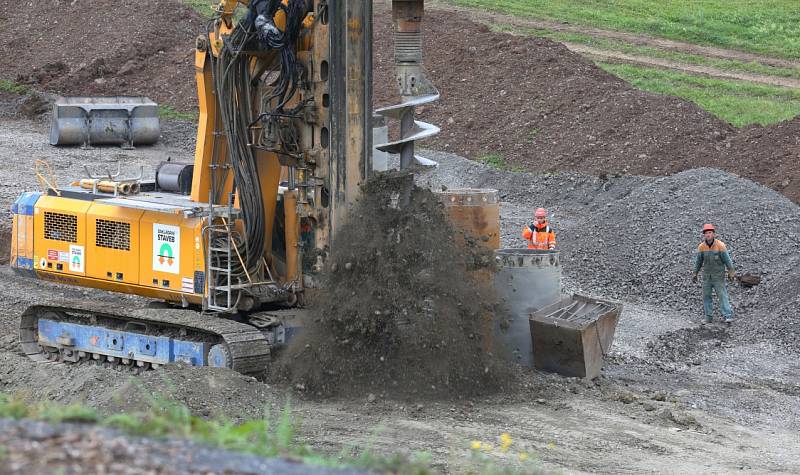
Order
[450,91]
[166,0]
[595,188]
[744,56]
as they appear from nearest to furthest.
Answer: [595,188]
[450,91]
[744,56]
[166,0]

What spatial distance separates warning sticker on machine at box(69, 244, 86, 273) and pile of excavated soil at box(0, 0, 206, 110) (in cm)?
1838

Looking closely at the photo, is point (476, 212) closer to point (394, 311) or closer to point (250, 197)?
point (394, 311)

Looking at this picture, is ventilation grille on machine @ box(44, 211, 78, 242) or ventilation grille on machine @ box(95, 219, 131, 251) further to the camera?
ventilation grille on machine @ box(44, 211, 78, 242)

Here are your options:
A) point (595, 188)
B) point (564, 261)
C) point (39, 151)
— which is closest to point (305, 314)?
point (564, 261)

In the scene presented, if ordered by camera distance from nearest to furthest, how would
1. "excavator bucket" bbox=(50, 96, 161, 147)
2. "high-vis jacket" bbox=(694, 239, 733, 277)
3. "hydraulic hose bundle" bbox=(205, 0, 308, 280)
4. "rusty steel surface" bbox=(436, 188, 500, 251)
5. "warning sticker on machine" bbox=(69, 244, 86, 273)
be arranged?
"hydraulic hose bundle" bbox=(205, 0, 308, 280) → "rusty steel surface" bbox=(436, 188, 500, 251) → "warning sticker on machine" bbox=(69, 244, 86, 273) → "high-vis jacket" bbox=(694, 239, 733, 277) → "excavator bucket" bbox=(50, 96, 161, 147)

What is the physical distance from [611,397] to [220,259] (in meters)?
Result: 4.12

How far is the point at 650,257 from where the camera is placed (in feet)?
62.6

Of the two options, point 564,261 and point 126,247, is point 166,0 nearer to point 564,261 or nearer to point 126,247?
point 564,261

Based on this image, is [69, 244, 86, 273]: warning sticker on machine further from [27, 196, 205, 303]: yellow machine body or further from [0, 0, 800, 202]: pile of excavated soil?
[0, 0, 800, 202]: pile of excavated soil

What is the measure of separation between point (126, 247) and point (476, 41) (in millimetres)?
19908

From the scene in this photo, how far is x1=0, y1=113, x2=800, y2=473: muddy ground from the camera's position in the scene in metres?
10.6

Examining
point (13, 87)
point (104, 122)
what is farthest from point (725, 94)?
point (13, 87)

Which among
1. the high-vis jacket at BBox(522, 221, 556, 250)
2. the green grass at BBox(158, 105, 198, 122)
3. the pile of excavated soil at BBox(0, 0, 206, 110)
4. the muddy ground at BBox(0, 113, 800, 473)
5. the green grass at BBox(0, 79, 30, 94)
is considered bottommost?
the muddy ground at BBox(0, 113, 800, 473)

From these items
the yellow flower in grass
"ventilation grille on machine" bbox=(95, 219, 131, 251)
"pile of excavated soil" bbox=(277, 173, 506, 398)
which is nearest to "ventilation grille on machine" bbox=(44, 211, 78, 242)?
"ventilation grille on machine" bbox=(95, 219, 131, 251)
